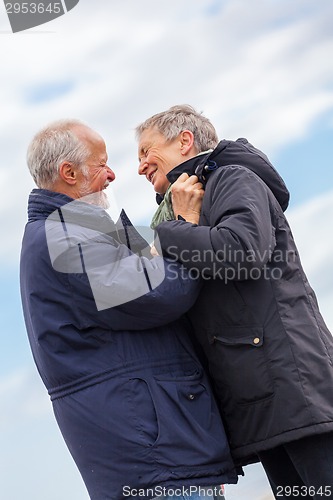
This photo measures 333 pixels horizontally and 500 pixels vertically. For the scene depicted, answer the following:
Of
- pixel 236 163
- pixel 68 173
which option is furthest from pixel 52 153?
pixel 236 163

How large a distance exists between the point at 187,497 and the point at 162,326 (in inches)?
26.3

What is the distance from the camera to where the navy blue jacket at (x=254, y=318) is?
319 centimetres

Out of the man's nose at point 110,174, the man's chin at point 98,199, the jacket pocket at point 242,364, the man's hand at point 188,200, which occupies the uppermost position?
the man's nose at point 110,174

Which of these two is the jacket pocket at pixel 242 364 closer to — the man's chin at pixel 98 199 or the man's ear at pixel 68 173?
the man's chin at pixel 98 199

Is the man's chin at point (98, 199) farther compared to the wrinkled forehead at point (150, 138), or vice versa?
the wrinkled forehead at point (150, 138)

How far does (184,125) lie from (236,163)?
0.33 metres

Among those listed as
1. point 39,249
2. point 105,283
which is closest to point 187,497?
point 105,283

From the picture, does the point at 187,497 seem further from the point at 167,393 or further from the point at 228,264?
the point at 228,264

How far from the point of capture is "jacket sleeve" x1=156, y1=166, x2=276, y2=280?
3172 mm

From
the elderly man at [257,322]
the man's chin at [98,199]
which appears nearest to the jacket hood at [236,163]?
the elderly man at [257,322]

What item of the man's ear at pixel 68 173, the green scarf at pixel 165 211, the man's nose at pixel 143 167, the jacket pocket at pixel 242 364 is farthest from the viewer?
the man's nose at pixel 143 167

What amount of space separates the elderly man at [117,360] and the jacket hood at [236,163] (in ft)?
1.47

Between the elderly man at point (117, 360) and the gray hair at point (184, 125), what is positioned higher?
the gray hair at point (184, 125)

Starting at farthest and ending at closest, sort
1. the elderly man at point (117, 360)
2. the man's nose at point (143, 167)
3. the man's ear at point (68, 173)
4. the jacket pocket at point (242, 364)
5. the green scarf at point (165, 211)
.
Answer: the man's nose at point (143, 167), the green scarf at point (165, 211), the man's ear at point (68, 173), the jacket pocket at point (242, 364), the elderly man at point (117, 360)
